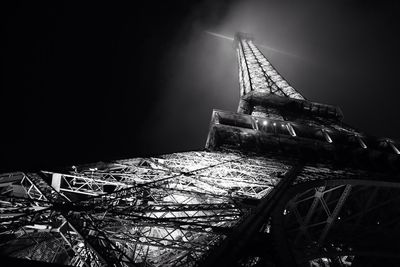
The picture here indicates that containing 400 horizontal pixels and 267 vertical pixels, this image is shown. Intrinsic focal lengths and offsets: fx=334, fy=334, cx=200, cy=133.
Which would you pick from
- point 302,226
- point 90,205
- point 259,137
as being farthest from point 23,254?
point 259,137

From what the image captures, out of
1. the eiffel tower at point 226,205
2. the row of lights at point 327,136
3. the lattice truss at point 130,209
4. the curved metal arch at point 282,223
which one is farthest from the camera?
the row of lights at point 327,136

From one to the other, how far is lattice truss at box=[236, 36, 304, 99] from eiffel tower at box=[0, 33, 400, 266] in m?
7.14

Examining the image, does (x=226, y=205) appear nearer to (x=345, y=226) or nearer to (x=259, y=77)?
(x=345, y=226)

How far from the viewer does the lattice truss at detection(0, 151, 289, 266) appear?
5895 mm

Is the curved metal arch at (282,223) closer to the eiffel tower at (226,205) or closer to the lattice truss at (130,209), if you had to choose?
the eiffel tower at (226,205)

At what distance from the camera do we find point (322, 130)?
21.5m

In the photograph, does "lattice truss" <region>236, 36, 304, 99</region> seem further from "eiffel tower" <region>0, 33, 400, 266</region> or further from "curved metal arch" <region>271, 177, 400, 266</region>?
"curved metal arch" <region>271, 177, 400, 266</region>

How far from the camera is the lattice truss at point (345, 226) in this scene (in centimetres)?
1269

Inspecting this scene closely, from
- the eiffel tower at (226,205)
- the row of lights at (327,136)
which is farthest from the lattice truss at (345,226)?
the row of lights at (327,136)

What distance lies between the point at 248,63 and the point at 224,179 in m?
36.5

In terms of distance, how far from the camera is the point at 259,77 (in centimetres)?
4100

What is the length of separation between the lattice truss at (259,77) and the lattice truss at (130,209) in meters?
21.0

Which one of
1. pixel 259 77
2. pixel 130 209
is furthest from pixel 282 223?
pixel 259 77

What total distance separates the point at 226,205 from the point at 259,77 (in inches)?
1371
